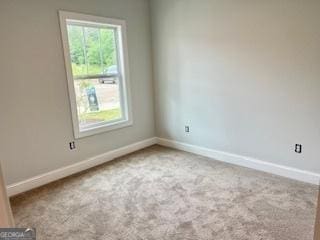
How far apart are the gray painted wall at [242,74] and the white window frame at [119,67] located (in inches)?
25.0

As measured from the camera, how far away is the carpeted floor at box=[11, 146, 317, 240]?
6.73ft

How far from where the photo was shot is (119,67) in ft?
12.7

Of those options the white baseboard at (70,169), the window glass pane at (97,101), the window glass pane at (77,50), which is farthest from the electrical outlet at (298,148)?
the window glass pane at (77,50)

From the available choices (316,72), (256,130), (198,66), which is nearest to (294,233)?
(256,130)

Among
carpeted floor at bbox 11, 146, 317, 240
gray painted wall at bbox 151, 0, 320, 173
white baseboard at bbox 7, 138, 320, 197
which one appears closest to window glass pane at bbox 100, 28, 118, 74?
gray painted wall at bbox 151, 0, 320, 173

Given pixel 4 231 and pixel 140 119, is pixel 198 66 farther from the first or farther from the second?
pixel 4 231

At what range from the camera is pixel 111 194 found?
2742 millimetres

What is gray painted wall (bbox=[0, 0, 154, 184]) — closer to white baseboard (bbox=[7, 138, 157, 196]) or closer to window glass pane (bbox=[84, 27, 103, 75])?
white baseboard (bbox=[7, 138, 157, 196])

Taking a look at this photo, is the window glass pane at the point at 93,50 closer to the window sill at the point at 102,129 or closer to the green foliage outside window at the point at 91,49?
the green foliage outside window at the point at 91,49

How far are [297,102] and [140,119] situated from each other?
8.10 ft

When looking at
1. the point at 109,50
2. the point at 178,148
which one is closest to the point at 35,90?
the point at 109,50

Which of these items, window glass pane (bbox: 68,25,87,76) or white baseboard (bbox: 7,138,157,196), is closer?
white baseboard (bbox: 7,138,157,196)

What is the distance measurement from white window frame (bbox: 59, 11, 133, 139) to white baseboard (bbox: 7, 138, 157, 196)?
40cm

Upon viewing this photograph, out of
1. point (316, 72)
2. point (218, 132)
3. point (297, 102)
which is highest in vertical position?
point (316, 72)
